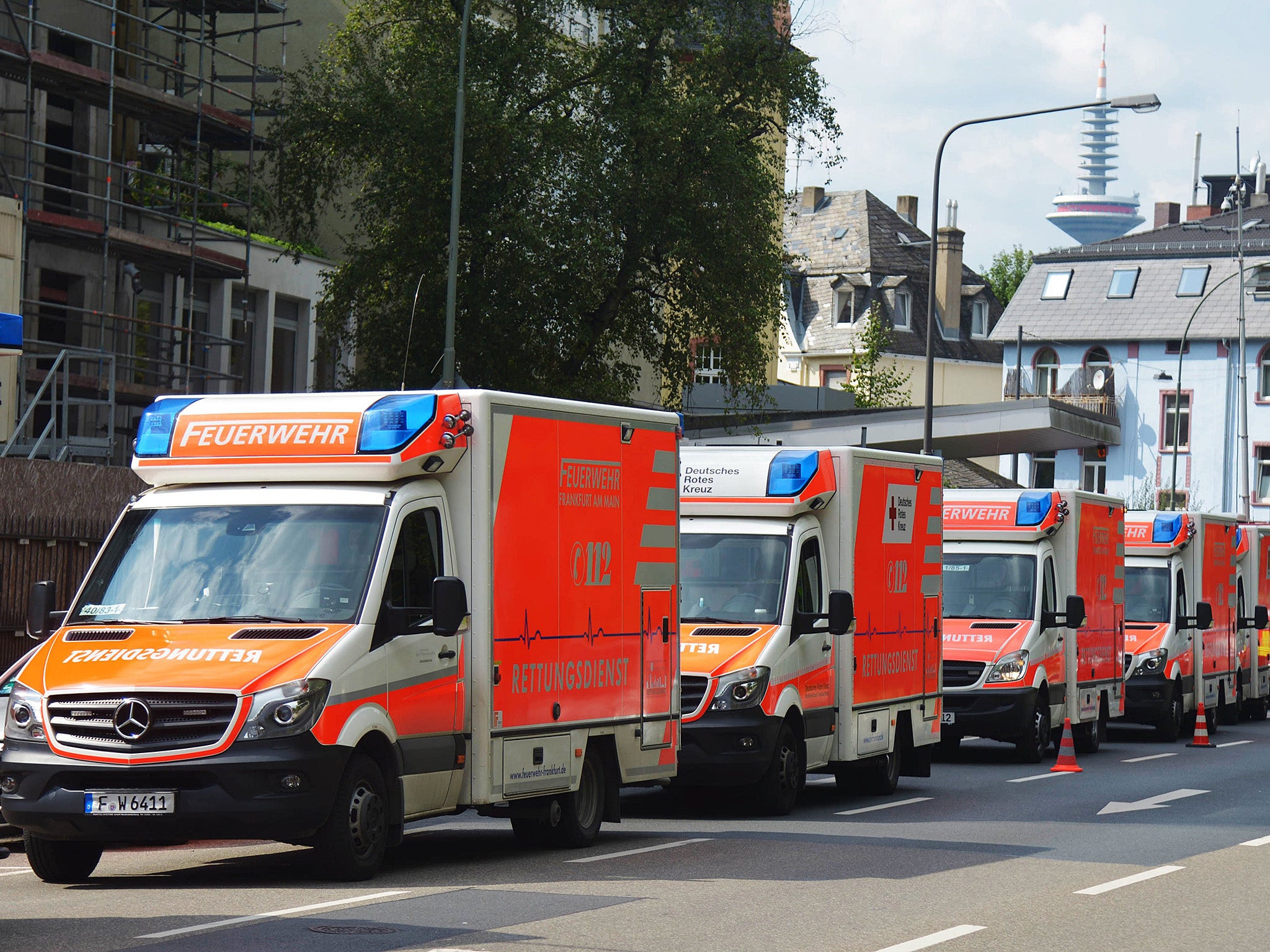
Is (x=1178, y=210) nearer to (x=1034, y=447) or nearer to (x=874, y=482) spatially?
(x=1034, y=447)

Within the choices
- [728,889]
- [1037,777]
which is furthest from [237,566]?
[1037,777]

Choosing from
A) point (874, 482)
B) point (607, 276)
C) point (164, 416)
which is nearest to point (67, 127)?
point (607, 276)

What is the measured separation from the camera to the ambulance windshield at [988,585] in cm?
2247

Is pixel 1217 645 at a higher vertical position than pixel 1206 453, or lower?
lower

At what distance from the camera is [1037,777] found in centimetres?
2066

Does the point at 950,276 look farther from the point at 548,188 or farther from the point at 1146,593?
the point at 1146,593

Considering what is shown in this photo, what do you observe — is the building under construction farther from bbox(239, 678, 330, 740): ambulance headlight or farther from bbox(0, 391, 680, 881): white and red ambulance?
bbox(239, 678, 330, 740): ambulance headlight

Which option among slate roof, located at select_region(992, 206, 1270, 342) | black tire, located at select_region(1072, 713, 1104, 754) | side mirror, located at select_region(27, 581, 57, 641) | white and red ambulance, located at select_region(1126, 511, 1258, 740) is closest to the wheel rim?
side mirror, located at select_region(27, 581, 57, 641)

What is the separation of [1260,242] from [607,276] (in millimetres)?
47246

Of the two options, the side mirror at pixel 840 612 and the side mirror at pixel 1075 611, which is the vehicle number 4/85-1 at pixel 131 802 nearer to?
the side mirror at pixel 840 612

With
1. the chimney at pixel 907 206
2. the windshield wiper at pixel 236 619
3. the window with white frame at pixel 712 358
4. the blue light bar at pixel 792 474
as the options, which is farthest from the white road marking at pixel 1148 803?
the chimney at pixel 907 206

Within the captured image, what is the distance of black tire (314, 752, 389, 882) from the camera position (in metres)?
10.8

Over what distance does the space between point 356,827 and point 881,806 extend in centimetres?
716

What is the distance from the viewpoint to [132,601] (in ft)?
37.6
